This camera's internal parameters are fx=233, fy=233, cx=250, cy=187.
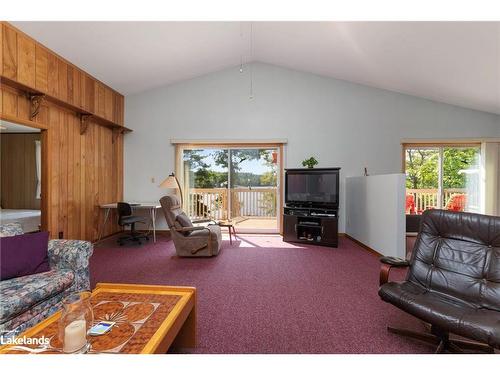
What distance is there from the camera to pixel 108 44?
3264 millimetres

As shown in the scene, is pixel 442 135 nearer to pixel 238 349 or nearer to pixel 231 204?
pixel 231 204

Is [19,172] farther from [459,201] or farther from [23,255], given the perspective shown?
[459,201]

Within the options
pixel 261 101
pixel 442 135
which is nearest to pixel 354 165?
pixel 442 135

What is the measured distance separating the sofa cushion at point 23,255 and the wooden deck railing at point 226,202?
3.36m

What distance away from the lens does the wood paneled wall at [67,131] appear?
2.74 meters

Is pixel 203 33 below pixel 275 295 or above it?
above

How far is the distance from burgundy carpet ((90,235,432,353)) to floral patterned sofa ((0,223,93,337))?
78cm

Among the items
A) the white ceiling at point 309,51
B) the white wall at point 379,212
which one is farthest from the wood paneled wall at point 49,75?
the white wall at point 379,212

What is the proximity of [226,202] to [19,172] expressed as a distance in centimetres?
405

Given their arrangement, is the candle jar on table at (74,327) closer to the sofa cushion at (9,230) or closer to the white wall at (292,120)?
the sofa cushion at (9,230)

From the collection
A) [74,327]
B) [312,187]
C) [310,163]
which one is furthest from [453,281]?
[310,163]

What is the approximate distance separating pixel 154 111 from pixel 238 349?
190 inches

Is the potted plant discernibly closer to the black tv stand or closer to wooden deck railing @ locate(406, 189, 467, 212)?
the black tv stand

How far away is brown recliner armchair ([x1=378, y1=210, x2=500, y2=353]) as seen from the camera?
4.48 ft
